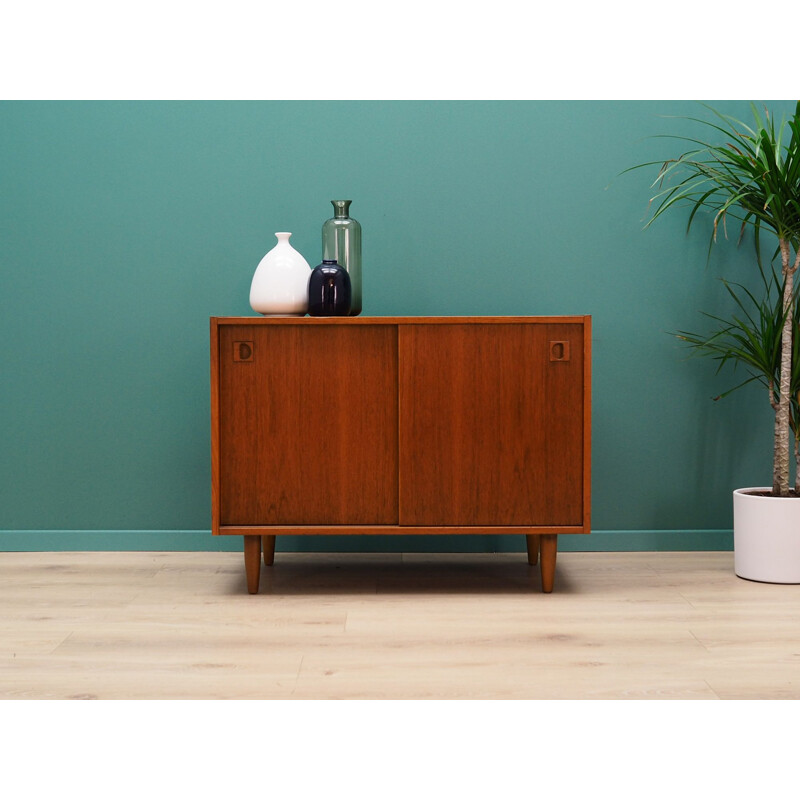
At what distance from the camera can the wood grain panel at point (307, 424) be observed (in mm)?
2387

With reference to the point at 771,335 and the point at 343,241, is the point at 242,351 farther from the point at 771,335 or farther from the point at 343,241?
the point at 771,335

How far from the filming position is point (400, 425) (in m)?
2.38

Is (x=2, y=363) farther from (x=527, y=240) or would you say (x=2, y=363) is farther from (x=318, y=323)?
(x=527, y=240)

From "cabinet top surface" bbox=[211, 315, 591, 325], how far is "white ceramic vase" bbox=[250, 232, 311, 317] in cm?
9

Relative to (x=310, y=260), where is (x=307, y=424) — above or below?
below

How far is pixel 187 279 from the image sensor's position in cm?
289

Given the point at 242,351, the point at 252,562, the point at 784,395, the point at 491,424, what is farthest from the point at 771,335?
the point at 252,562

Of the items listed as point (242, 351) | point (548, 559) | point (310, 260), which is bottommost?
point (548, 559)

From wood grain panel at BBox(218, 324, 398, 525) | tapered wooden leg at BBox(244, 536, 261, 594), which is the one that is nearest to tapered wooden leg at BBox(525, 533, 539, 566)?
wood grain panel at BBox(218, 324, 398, 525)

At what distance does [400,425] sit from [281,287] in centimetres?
53

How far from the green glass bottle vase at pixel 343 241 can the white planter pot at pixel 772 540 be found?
4.39ft

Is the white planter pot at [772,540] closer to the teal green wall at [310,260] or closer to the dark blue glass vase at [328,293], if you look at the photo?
the teal green wall at [310,260]

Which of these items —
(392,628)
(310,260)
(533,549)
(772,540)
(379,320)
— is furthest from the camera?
(310,260)

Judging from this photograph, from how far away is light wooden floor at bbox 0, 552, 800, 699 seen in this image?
69.1 inches
